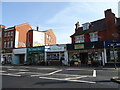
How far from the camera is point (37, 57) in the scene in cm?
2661

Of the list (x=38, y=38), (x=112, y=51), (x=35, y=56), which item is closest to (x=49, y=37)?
(x=38, y=38)

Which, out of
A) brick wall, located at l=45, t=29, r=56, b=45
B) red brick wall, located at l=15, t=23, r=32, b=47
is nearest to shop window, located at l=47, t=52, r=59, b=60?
red brick wall, located at l=15, t=23, r=32, b=47

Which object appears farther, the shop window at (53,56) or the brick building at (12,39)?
the brick building at (12,39)

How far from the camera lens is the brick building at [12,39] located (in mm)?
32000

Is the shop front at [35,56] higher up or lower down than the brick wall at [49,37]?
lower down

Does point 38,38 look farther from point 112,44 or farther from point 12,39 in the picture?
point 112,44

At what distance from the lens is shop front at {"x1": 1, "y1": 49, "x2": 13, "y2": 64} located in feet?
103

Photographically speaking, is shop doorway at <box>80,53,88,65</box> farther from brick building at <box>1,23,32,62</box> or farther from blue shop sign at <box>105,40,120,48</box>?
brick building at <box>1,23,32,62</box>

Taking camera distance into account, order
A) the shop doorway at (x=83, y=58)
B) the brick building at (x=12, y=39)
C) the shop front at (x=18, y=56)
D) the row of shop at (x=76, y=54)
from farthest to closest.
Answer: the brick building at (x=12, y=39) → the shop front at (x=18, y=56) → the shop doorway at (x=83, y=58) → the row of shop at (x=76, y=54)

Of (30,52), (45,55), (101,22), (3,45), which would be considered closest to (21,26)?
(3,45)

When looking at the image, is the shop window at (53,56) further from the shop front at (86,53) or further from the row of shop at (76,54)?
the shop front at (86,53)

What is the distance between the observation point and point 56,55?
79.4 ft

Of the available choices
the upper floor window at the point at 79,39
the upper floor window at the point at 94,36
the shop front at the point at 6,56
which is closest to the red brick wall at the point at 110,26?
the upper floor window at the point at 94,36

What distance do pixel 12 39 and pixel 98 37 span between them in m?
23.1
